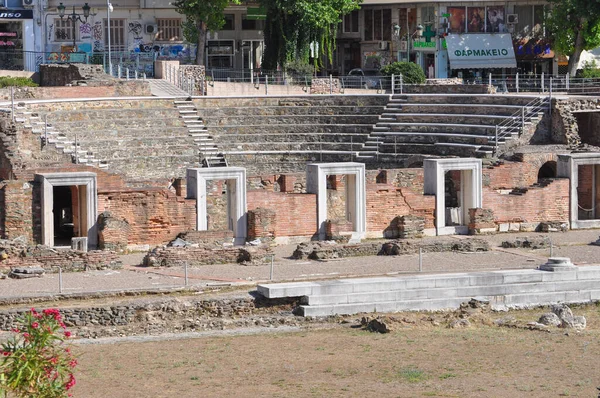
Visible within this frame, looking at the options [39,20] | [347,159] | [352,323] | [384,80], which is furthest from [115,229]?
[39,20]

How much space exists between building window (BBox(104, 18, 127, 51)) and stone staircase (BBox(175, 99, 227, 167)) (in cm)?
1534

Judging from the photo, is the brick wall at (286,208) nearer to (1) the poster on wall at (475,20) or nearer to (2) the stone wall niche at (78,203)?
(2) the stone wall niche at (78,203)

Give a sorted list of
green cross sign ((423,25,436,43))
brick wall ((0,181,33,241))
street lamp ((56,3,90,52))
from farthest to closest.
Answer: green cross sign ((423,25,436,43))
street lamp ((56,3,90,52))
brick wall ((0,181,33,241))

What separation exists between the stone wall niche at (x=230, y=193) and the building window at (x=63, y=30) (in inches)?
1152

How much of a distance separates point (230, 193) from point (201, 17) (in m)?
24.2

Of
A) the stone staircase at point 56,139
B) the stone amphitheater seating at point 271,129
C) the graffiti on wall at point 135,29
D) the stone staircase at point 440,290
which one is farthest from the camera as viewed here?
the graffiti on wall at point 135,29

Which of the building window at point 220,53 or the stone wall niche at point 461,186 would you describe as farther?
the building window at point 220,53

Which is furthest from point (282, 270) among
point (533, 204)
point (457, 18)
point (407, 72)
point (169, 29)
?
point (457, 18)

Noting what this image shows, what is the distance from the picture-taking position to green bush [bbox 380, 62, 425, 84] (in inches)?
2340

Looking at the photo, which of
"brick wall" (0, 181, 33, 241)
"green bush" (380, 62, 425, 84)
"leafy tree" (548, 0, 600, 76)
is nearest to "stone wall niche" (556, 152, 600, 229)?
"green bush" (380, 62, 425, 84)

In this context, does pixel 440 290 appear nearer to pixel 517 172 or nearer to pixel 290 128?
pixel 517 172

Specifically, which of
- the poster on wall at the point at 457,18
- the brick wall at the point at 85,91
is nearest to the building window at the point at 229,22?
the poster on wall at the point at 457,18

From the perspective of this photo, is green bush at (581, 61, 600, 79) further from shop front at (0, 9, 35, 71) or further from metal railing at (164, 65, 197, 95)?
shop front at (0, 9, 35, 71)

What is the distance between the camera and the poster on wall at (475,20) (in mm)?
71562
